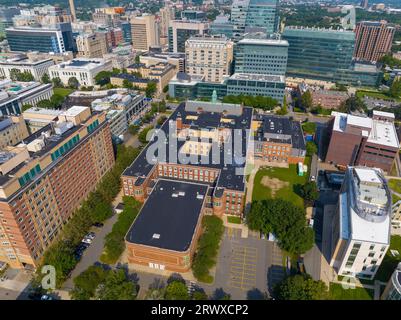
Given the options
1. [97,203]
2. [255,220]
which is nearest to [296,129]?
[255,220]

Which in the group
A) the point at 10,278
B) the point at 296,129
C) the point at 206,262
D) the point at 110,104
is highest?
the point at 110,104

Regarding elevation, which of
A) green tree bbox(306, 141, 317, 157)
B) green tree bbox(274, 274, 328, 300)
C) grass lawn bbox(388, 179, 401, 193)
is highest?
grass lawn bbox(388, 179, 401, 193)

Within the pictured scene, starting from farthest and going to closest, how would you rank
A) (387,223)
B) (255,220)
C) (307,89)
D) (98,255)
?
(307,89) < (255,220) < (98,255) < (387,223)

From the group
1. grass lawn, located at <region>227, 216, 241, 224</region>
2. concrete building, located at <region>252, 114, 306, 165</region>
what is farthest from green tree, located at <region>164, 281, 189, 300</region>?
concrete building, located at <region>252, 114, 306, 165</region>

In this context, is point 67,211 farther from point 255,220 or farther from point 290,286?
point 290,286

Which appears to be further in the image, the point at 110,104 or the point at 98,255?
the point at 110,104

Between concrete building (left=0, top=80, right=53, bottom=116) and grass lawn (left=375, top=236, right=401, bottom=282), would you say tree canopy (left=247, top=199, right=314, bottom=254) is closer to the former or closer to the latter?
grass lawn (left=375, top=236, right=401, bottom=282)

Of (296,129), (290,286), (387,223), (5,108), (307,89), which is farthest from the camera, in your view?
(307,89)

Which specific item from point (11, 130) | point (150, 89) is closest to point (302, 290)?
point (11, 130)
